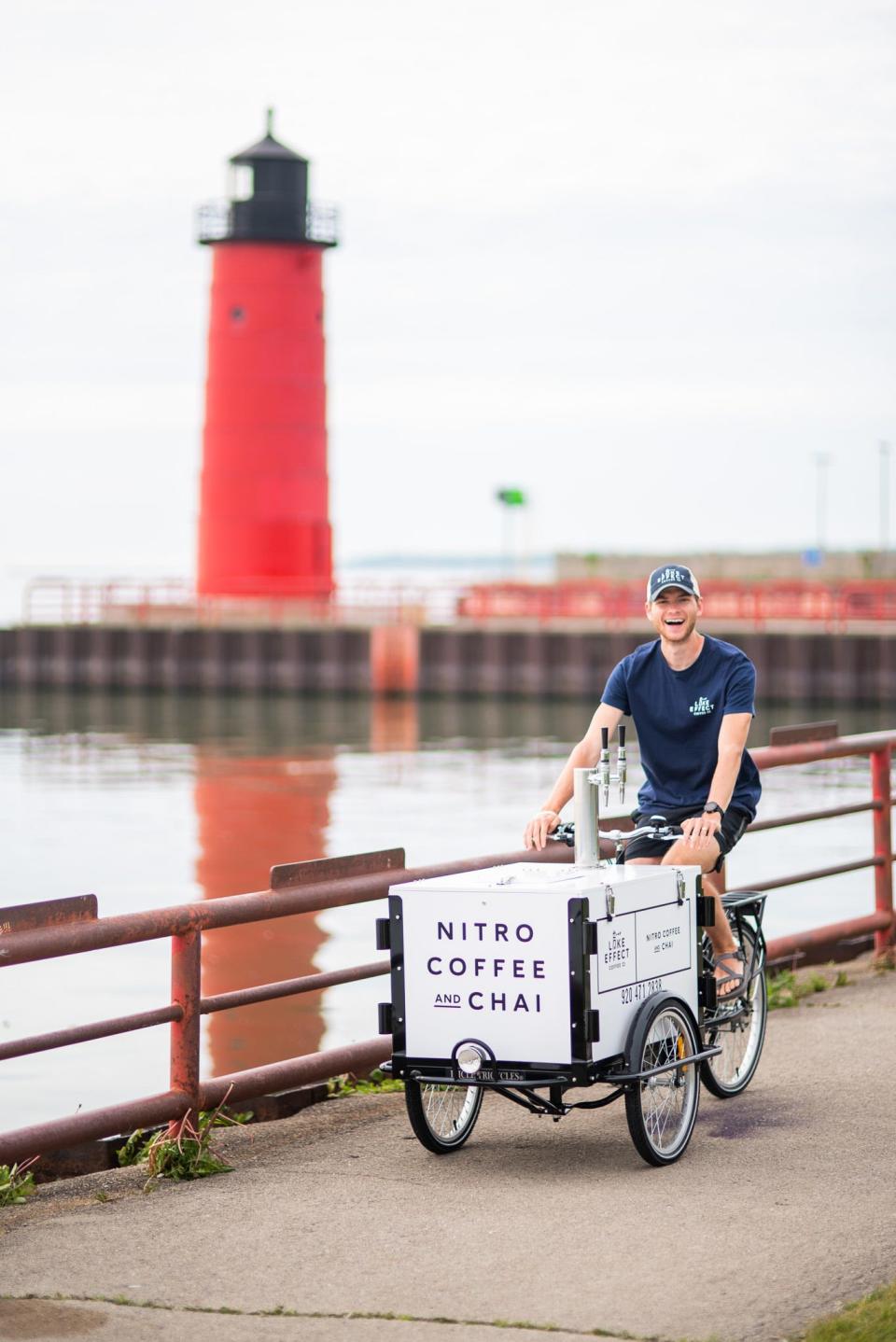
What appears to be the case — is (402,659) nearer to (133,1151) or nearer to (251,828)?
(251,828)

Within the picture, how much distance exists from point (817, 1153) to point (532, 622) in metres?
41.9

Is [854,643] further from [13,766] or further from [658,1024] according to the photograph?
[658,1024]

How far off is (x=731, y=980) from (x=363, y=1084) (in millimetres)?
1524

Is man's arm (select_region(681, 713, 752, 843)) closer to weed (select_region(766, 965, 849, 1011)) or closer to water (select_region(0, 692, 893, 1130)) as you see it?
weed (select_region(766, 965, 849, 1011))

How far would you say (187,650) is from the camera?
49.4 metres

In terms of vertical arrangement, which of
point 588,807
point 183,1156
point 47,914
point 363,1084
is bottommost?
point 363,1084

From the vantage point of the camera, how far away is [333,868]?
6.51 meters

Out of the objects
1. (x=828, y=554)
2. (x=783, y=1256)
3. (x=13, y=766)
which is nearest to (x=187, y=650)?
(x=13, y=766)

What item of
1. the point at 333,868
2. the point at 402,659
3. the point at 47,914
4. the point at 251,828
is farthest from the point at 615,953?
the point at 402,659

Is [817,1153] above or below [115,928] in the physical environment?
below

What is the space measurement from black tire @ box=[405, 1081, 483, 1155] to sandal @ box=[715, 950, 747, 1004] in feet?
3.14

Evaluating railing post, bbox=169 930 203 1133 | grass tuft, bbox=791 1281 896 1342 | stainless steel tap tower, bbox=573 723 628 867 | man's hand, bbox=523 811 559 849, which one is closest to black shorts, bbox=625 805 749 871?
man's hand, bbox=523 811 559 849

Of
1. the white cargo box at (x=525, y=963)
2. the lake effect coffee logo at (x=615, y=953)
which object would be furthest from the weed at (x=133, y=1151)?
the lake effect coffee logo at (x=615, y=953)

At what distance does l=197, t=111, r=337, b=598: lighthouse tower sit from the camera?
161ft
